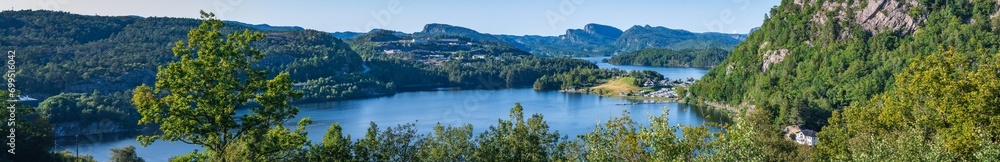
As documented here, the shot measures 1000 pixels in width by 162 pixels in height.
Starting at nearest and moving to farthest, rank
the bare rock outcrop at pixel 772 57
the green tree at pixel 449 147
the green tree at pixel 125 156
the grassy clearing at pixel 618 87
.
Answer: the green tree at pixel 449 147
the green tree at pixel 125 156
the bare rock outcrop at pixel 772 57
the grassy clearing at pixel 618 87

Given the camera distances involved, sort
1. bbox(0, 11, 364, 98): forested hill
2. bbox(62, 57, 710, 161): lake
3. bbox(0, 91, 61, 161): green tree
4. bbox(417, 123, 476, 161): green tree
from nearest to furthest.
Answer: bbox(417, 123, 476, 161): green tree < bbox(0, 91, 61, 161): green tree < bbox(62, 57, 710, 161): lake < bbox(0, 11, 364, 98): forested hill

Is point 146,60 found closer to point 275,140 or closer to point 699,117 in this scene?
point 699,117

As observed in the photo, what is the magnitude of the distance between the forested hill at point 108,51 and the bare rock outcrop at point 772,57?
5213 centimetres

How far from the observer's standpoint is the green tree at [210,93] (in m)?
7.91

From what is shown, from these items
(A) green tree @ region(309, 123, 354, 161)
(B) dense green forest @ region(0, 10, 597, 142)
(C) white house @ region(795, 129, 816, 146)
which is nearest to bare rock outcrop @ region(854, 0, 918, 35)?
(C) white house @ region(795, 129, 816, 146)

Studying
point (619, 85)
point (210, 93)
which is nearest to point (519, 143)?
point (210, 93)

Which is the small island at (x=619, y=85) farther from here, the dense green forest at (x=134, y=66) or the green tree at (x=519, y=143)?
the green tree at (x=519, y=143)

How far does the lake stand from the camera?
143 feet

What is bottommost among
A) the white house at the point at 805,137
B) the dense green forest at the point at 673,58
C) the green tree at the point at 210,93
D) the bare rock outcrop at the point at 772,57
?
the white house at the point at 805,137

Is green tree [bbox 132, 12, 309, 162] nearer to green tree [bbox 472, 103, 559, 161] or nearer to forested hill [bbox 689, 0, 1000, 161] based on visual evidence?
green tree [bbox 472, 103, 559, 161]

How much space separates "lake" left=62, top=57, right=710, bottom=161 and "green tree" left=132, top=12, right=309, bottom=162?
31.4m

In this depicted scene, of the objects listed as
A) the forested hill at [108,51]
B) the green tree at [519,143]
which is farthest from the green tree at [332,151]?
the forested hill at [108,51]

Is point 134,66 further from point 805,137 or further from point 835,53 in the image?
point 835,53

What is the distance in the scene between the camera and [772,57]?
68.0m
